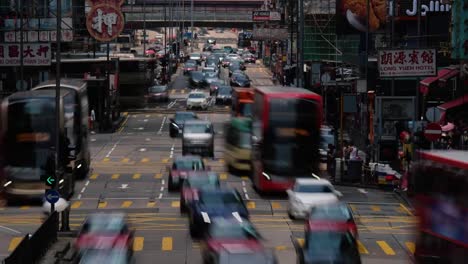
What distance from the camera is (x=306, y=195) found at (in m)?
35.4

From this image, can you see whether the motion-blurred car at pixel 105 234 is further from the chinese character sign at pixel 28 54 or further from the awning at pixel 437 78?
the awning at pixel 437 78

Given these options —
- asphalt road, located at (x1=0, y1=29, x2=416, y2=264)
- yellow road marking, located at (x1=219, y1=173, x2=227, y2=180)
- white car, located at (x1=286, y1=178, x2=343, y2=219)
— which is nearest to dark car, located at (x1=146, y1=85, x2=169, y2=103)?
asphalt road, located at (x1=0, y1=29, x2=416, y2=264)

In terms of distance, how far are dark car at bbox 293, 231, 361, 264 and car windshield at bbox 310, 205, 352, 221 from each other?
90.7 inches

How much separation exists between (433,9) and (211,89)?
4181 cm

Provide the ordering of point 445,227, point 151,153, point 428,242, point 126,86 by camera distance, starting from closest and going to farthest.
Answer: point 445,227, point 428,242, point 151,153, point 126,86

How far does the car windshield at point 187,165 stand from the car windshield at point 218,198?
11258 millimetres

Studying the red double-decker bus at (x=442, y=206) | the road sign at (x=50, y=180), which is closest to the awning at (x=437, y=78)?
the road sign at (x=50, y=180)

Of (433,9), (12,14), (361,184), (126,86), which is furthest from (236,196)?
(12,14)

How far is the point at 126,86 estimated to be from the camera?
86000 mm

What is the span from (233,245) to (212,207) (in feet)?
22.9

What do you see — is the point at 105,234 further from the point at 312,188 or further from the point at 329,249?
the point at 312,188

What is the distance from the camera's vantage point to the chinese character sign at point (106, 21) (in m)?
58.5

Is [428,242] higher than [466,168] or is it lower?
lower

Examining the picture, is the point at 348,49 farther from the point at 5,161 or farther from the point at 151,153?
the point at 5,161
